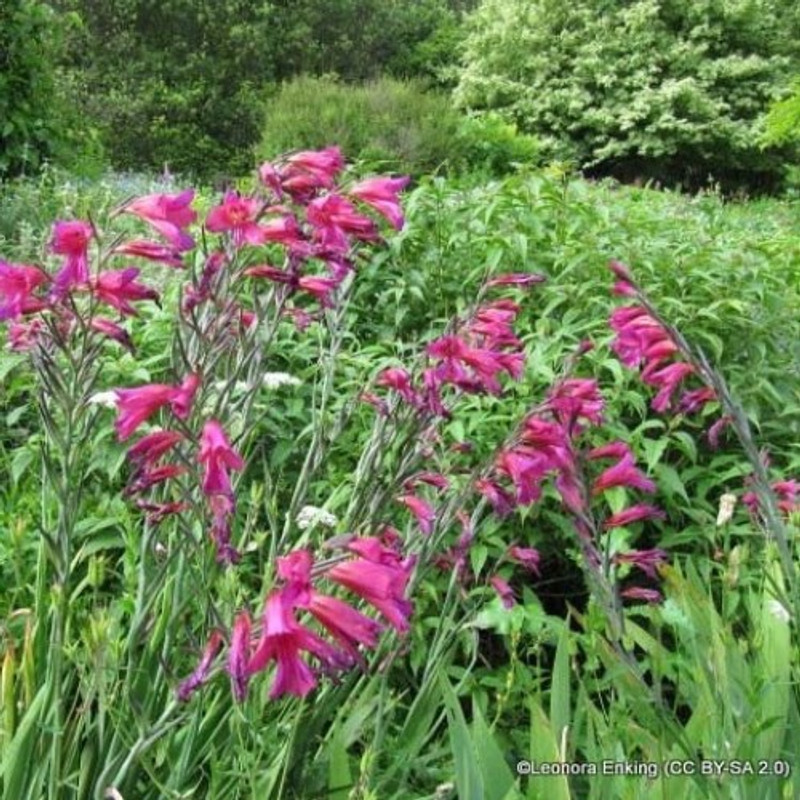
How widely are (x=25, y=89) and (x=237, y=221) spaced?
5.81 m

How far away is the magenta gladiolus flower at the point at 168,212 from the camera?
4.58 feet

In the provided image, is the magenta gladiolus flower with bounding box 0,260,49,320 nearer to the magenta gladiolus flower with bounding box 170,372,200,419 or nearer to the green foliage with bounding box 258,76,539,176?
the magenta gladiolus flower with bounding box 170,372,200,419

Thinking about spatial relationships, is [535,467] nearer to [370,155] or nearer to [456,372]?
[456,372]

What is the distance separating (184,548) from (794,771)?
0.82 metres

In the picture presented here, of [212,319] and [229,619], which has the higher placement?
[212,319]

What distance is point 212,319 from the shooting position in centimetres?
143

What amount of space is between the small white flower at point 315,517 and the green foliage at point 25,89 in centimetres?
520

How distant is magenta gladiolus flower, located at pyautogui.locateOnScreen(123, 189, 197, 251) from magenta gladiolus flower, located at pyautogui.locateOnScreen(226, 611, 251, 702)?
0.53 metres

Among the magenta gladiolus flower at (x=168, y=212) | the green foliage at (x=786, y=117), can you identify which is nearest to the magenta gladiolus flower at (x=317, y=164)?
the magenta gladiolus flower at (x=168, y=212)

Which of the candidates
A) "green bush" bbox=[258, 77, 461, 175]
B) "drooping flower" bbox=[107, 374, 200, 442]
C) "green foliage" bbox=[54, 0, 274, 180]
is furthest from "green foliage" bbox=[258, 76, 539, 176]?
"drooping flower" bbox=[107, 374, 200, 442]

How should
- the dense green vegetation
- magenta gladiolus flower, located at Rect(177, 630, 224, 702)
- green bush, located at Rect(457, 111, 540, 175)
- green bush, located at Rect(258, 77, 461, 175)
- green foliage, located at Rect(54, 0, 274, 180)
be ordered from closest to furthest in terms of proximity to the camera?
magenta gladiolus flower, located at Rect(177, 630, 224, 702) → the dense green vegetation → green bush, located at Rect(258, 77, 461, 175) → green bush, located at Rect(457, 111, 540, 175) → green foliage, located at Rect(54, 0, 274, 180)

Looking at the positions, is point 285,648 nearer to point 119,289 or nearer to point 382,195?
point 119,289

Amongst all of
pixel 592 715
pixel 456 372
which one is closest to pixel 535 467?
pixel 456 372

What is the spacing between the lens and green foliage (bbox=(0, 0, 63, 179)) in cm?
636
